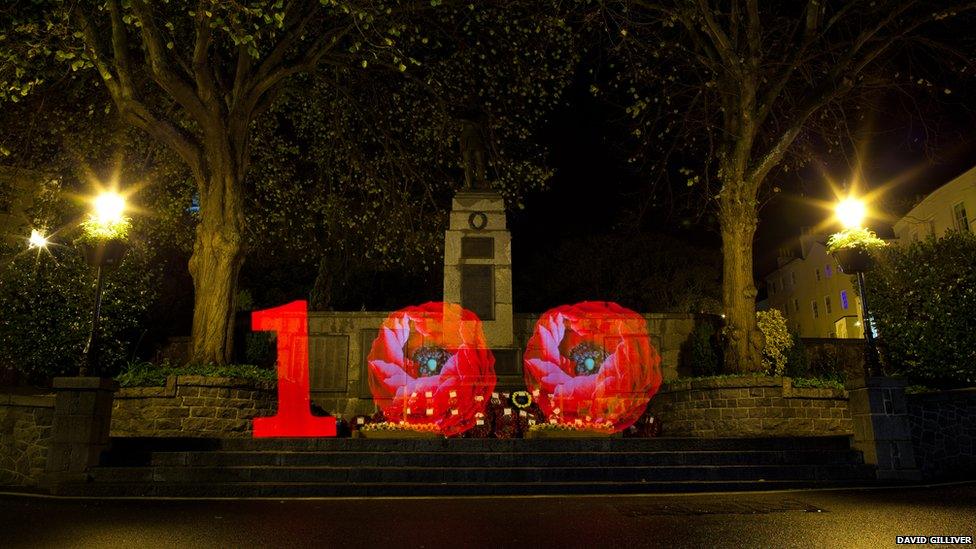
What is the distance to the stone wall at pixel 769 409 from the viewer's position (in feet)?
41.1

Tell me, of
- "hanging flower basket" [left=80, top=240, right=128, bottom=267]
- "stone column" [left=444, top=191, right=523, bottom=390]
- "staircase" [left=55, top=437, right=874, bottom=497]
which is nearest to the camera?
"staircase" [left=55, top=437, right=874, bottom=497]

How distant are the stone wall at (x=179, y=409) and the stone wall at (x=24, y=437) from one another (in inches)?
103

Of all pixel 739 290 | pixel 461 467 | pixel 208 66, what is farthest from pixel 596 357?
pixel 208 66

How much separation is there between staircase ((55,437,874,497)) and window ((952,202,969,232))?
2785 centimetres

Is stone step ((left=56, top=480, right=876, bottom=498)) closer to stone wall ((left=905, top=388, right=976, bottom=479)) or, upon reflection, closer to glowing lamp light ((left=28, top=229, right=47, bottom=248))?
stone wall ((left=905, top=388, right=976, bottom=479))

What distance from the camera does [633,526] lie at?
622cm

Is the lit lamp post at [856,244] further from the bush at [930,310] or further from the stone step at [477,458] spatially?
the bush at [930,310]

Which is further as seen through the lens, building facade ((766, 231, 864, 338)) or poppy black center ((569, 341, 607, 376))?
building facade ((766, 231, 864, 338))

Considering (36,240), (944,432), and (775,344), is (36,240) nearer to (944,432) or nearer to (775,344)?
(775,344)

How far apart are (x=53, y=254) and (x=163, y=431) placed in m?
6.58

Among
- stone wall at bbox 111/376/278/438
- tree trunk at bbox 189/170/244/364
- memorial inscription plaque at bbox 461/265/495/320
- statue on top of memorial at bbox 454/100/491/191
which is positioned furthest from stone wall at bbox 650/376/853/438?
tree trunk at bbox 189/170/244/364

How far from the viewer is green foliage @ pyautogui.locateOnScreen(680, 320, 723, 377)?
1512 centimetres

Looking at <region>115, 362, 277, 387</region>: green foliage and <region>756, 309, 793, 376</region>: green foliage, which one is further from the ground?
<region>756, 309, 793, 376</region>: green foliage

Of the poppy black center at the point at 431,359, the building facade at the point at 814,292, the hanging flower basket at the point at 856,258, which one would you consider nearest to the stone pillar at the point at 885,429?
the hanging flower basket at the point at 856,258
